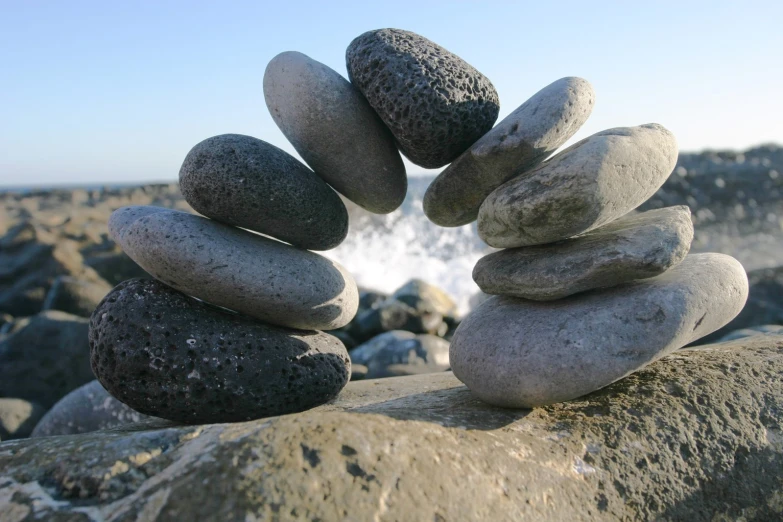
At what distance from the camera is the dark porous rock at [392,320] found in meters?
7.55

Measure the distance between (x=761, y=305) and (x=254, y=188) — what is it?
226 inches

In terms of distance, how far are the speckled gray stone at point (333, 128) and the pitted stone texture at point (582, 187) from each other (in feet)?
1.92

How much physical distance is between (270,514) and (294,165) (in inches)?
64.1

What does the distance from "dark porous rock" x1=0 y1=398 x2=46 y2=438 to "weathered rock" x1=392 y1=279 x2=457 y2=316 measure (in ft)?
13.4

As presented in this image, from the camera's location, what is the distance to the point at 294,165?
2.90 meters

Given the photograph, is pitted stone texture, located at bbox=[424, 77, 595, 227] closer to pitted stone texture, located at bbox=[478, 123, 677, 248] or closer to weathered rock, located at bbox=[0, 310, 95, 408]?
pitted stone texture, located at bbox=[478, 123, 677, 248]

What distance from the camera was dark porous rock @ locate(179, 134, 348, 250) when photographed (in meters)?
2.74

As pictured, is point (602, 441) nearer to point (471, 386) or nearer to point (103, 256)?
point (471, 386)

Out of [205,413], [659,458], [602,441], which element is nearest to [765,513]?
[659,458]

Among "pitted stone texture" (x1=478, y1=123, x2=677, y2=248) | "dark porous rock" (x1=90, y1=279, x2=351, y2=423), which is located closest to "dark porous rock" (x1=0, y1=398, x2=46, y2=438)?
"dark porous rock" (x1=90, y1=279, x2=351, y2=423)

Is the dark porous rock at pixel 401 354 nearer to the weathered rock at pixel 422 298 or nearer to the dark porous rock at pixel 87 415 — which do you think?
the weathered rock at pixel 422 298

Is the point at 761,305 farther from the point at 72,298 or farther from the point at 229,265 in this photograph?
the point at 72,298

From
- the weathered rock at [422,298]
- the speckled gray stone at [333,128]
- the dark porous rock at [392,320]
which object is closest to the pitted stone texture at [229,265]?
the speckled gray stone at [333,128]

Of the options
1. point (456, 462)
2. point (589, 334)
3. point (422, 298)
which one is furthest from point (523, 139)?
point (422, 298)
